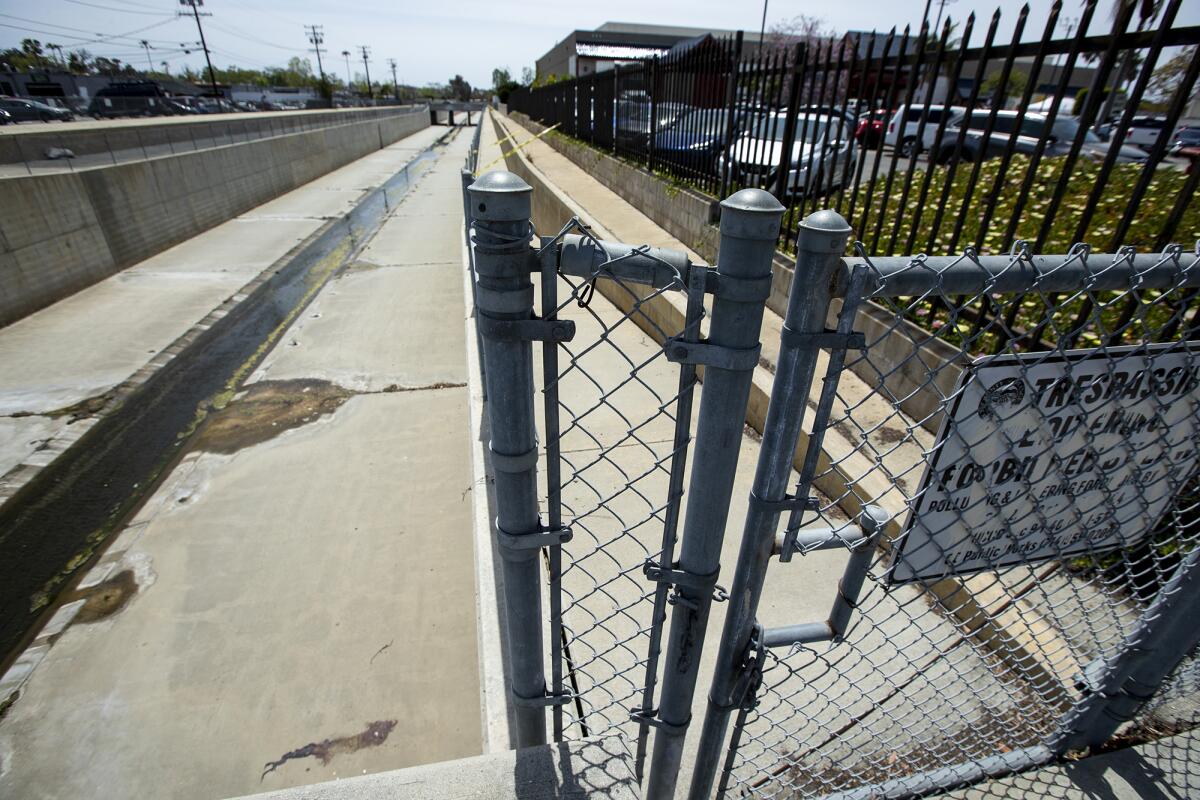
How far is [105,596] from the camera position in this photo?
3861 mm

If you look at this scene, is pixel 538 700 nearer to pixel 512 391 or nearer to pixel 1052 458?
pixel 512 391

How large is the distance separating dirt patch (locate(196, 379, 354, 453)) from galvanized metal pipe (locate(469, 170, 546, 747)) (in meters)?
5.07

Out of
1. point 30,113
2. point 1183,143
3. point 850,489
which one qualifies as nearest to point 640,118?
point 850,489

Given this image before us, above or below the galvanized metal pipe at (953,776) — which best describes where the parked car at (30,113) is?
above

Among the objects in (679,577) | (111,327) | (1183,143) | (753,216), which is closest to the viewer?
(753,216)

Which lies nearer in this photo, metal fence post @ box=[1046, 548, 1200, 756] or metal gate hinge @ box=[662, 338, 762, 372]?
metal gate hinge @ box=[662, 338, 762, 372]

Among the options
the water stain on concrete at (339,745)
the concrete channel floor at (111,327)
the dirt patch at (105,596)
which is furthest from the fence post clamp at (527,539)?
the concrete channel floor at (111,327)

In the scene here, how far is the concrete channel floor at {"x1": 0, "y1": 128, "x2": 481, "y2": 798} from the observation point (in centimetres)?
289

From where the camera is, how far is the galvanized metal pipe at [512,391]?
1039mm

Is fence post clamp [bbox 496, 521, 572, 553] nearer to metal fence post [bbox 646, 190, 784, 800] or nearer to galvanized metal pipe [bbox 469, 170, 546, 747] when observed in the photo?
galvanized metal pipe [bbox 469, 170, 546, 747]

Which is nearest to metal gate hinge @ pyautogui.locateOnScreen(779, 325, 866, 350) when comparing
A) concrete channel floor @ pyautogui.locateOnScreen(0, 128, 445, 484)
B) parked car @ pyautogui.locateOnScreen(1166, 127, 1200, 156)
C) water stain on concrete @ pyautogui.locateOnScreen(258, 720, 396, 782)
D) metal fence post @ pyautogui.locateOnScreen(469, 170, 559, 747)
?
metal fence post @ pyautogui.locateOnScreen(469, 170, 559, 747)

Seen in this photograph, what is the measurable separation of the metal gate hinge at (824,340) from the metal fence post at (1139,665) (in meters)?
1.49

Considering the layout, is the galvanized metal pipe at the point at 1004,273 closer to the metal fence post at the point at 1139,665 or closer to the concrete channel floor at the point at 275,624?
the metal fence post at the point at 1139,665

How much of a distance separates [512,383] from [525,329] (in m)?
0.12
